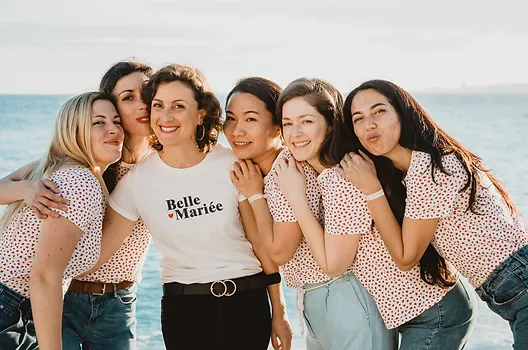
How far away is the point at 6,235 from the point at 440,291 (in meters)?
2.24

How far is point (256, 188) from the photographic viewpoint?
13.6 ft

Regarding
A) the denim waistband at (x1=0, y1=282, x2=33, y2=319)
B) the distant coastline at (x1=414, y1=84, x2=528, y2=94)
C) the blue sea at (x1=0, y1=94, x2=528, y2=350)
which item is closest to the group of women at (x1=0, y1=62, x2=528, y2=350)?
the denim waistband at (x1=0, y1=282, x2=33, y2=319)

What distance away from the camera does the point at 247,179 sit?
4160 millimetres

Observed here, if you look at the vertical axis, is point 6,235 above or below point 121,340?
above

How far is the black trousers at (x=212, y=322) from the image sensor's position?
4.10 metres

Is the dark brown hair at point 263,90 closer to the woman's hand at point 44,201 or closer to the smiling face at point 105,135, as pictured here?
the smiling face at point 105,135

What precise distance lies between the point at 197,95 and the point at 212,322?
1269 millimetres

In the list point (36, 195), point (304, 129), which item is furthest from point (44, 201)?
point (304, 129)

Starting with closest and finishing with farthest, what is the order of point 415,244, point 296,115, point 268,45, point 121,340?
point 415,244 < point 296,115 < point 121,340 < point 268,45

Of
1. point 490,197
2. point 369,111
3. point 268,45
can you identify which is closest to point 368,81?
point 369,111

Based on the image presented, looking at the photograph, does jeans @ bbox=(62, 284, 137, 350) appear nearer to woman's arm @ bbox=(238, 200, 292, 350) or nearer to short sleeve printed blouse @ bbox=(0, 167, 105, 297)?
short sleeve printed blouse @ bbox=(0, 167, 105, 297)

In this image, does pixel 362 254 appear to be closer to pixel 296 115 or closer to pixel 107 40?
pixel 296 115

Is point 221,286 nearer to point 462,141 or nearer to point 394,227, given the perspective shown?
point 394,227

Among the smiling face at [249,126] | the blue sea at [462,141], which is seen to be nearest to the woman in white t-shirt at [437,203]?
the smiling face at [249,126]
